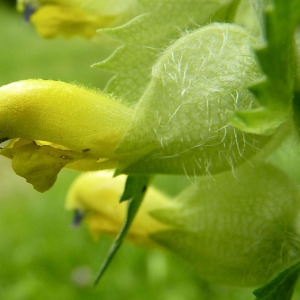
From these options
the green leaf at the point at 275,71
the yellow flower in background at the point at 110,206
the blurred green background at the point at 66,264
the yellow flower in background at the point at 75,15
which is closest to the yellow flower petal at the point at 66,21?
the yellow flower in background at the point at 75,15

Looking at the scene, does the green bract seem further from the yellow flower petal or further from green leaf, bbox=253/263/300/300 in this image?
the yellow flower petal

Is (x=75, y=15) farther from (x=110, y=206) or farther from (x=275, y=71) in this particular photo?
(x=275, y=71)

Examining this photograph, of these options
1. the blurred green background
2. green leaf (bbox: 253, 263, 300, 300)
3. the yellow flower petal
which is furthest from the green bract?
the blurred green background

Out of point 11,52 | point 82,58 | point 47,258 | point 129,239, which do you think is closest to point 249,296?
point 47,258

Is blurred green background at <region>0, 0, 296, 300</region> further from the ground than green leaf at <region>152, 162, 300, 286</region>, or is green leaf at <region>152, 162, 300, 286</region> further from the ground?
green leaf at <region>152, 162, 300, 286</region>

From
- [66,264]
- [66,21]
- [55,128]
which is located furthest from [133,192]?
[66,264]

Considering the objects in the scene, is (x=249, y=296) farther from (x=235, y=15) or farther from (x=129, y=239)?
(x=235, y=15)

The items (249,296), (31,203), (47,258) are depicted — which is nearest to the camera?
(249,296)
